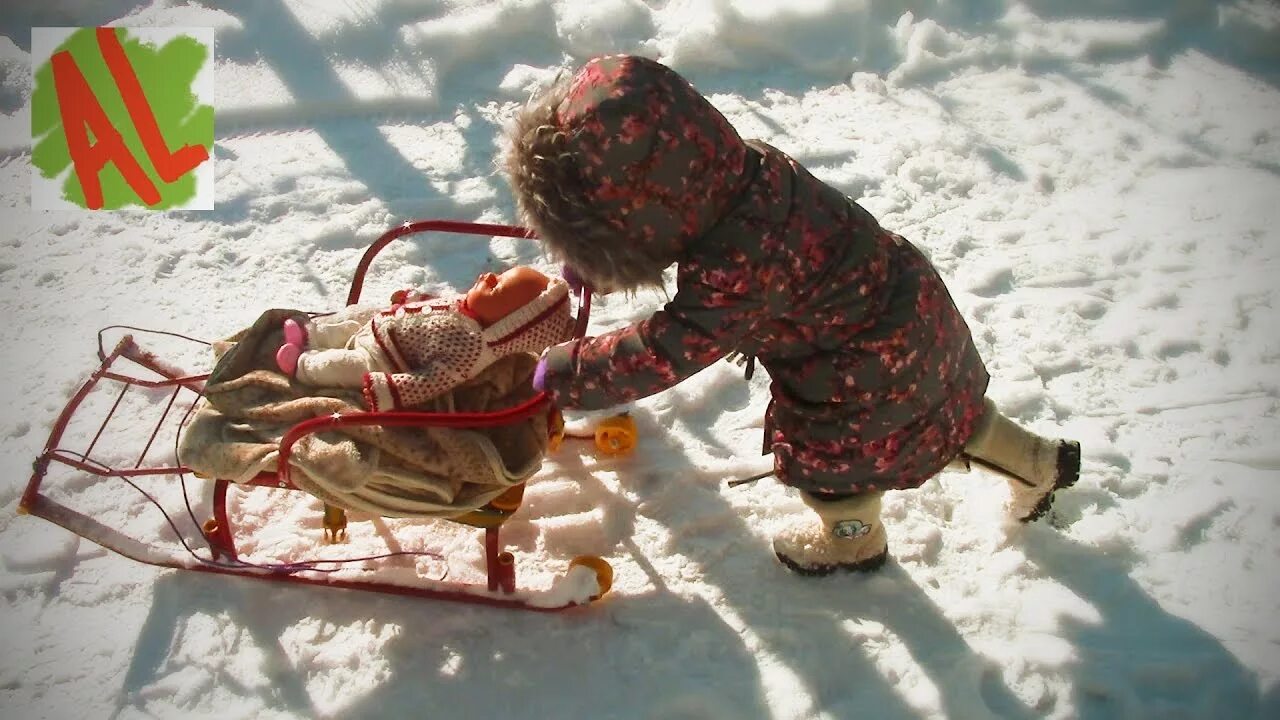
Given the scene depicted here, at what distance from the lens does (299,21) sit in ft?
11.9

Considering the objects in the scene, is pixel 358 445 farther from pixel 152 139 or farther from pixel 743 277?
pixel 152 139

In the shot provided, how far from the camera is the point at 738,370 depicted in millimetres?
2496

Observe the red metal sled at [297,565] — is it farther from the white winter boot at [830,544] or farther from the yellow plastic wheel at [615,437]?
the white winter boot at [830,544]

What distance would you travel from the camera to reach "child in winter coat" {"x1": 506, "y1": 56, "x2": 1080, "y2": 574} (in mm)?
1435

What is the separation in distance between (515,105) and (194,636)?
2175 mm

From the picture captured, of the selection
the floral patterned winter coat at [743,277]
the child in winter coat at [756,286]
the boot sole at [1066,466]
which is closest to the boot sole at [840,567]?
the child in winter coat at [756,286]

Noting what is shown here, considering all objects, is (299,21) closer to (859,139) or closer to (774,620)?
(859,139)

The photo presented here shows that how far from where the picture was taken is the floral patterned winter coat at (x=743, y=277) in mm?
1432

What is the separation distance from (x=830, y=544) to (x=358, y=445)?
95 cm

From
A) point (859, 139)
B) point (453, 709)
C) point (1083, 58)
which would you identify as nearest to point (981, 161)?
point (859, 139)

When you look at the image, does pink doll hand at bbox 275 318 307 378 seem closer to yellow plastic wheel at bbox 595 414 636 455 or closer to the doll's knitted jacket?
the doll's knitted jacket

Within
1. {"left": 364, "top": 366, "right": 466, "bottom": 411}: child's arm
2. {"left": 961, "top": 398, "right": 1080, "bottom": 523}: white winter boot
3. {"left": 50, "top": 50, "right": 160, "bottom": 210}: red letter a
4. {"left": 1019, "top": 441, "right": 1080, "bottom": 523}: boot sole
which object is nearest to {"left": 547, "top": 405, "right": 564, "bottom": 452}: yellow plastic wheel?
{"left": 364, "top": 366, "right": 466, "bottom": 411}: child's arm

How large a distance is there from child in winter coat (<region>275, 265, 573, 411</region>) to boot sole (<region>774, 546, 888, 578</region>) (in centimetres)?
67

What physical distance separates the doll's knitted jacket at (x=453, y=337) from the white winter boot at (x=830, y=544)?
0.61 metres
